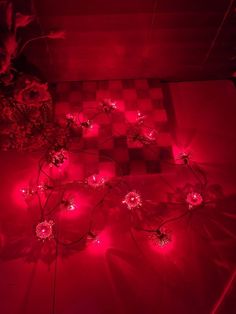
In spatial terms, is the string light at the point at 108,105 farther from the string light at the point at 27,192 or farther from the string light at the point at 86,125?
the string light at the point at 27,192

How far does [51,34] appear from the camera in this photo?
1163mm

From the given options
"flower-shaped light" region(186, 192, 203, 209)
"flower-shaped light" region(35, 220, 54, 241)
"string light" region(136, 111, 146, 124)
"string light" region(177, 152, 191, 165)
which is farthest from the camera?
"string light" region(136, 111, 146, 124)

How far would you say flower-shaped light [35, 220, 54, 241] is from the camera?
1012 mm

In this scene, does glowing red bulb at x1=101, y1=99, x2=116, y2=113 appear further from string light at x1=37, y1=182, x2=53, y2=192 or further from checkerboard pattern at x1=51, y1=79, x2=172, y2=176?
string light at x1=37, y1=182, x2=53, y2=192

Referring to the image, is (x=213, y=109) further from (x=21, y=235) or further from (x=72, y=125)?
(x=21, y=235)

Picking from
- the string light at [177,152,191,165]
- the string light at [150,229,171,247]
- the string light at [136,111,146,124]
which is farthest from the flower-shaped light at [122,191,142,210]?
the string light at [136,111,146,124]

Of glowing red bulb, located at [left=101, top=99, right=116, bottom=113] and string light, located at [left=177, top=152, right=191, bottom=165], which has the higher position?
glowing red bulb, located at [left=101, top=99, right=116, bottom=113]

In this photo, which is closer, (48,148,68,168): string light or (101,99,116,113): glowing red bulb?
(48,148,68,168): string light

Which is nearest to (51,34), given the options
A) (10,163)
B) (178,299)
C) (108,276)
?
(10,163)

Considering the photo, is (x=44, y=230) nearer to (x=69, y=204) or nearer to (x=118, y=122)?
(x=69, y=204)

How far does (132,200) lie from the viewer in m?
1.08

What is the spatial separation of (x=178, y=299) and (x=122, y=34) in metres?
1.03

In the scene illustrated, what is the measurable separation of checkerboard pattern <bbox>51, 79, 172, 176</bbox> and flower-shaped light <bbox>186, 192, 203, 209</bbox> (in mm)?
168

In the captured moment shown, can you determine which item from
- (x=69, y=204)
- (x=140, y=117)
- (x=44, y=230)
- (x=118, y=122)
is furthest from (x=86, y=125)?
(x=44, y=230)
